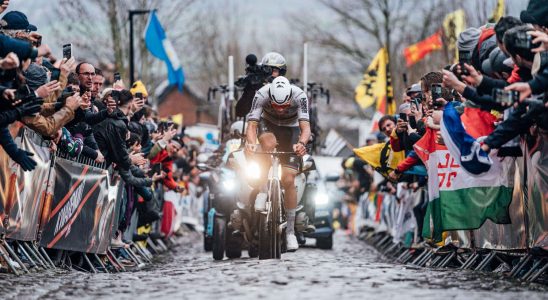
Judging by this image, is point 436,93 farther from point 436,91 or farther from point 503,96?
point 503,96

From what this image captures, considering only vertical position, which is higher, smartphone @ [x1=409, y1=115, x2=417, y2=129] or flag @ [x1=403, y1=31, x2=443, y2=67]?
flag @ [x1=403, y1=31, x2=443, y2=67]

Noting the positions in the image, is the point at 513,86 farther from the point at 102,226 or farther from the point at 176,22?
the point at 176,22

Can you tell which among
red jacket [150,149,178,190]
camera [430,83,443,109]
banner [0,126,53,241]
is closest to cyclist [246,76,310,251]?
camera [430,83,443,109]

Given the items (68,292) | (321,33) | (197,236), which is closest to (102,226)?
(68,292)

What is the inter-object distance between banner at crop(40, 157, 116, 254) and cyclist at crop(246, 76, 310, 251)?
5.61ft

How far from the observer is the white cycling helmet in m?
14.6

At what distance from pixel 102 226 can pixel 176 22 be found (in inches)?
1726

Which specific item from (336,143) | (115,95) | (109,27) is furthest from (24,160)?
(109,27)

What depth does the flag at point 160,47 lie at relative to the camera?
1256 inches

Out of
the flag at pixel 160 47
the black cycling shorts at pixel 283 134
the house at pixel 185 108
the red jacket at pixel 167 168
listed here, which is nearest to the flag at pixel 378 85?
the flag at pixel 160 47

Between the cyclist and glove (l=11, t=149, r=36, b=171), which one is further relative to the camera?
the cyclist

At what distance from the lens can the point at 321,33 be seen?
243ft

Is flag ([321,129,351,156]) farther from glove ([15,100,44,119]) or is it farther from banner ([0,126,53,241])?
glove ([15,100,44,119])

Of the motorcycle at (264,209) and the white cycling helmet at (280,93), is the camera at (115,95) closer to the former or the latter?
the motorcycle at (264,209)
